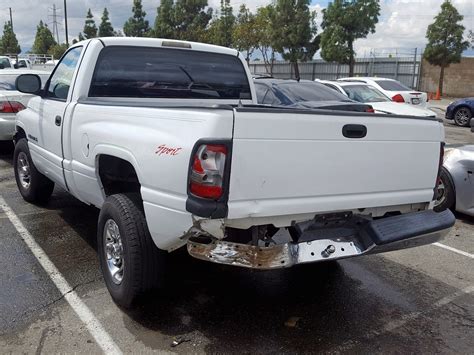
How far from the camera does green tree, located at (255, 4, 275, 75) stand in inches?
1276

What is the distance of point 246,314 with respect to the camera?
375cm

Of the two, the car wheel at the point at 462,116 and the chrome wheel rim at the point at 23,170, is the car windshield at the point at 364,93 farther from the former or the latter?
the chrome wheel rim at the point at 23,170

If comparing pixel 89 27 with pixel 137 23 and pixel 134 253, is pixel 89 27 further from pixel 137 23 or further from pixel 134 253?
pixel 134 253

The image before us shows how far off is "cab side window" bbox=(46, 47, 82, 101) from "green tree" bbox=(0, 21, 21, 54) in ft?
271

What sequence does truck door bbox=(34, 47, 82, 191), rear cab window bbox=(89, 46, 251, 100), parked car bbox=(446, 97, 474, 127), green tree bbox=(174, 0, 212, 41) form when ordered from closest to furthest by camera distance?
rear cab window bbox=(89, 46, 251, 100)
truck door bbox=(34, 47, 82, 191)
parked car bbox=(446, 97, 474, 127)
green tree bbox=(174, 0, 212, 41)

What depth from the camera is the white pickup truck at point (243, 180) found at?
290 cm

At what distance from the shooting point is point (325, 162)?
3.17 m

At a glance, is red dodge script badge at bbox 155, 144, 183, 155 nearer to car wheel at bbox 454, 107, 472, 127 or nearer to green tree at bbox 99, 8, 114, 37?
car wheel at bbox 454, 107, 472, 127

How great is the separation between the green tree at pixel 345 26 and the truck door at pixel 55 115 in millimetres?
24039

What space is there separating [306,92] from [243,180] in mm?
6868

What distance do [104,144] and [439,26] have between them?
91.1 ft

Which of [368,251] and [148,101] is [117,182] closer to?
[148,101]

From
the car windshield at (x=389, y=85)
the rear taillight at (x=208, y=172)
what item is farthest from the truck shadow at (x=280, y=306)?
the car windshield at (x=389, y=85)

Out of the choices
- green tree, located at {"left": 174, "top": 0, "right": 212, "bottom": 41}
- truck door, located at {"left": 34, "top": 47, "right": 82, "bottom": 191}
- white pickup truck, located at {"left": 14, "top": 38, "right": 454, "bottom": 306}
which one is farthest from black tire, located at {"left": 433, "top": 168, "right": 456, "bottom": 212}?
green tree, located at {"left": 174, "top": 0, "right": 212, "bottom": 41}
